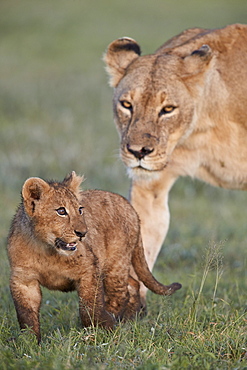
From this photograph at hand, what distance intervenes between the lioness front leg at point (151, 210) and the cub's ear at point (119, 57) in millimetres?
887

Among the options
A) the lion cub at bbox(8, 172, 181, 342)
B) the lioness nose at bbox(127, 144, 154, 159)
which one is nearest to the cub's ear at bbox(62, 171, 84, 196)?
the lion cub at bbox(8, 172, 181, 342)

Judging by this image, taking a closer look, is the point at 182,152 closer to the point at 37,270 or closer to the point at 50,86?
the point at 37,270

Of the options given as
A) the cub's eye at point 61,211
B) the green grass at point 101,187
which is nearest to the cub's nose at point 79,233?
the cub's eye at point 61,211

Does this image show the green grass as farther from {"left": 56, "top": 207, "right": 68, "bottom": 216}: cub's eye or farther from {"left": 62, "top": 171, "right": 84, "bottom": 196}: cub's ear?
{"left": 62, "top": 171, "right": 84, "bottom": 196}: cub's ear

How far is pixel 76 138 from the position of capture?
13.2m

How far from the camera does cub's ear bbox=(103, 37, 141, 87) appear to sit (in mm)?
5672

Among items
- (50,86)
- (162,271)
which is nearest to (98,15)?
(50,86)

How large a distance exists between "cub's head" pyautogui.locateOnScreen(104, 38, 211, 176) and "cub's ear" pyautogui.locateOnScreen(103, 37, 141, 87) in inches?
4.2

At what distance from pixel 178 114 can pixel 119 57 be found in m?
0.83

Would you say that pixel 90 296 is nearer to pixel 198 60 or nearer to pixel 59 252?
pixel 59 252

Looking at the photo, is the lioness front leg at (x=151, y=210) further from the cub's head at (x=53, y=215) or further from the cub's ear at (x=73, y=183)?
the cub's head at (x=53, y=215)

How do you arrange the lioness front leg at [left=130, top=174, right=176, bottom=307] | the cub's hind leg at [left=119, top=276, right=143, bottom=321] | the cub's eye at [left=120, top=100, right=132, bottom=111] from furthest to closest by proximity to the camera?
the lioness front leg at [left=130, top=174, right=176, bottom=307] < the cub's eye at [left=120, top=100, right=132, bottom=111] < the cub's hind leg at [left=119, top=276, right=143, bottom=321]

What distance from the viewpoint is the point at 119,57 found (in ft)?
18.7

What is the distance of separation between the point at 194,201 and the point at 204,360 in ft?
22.7
